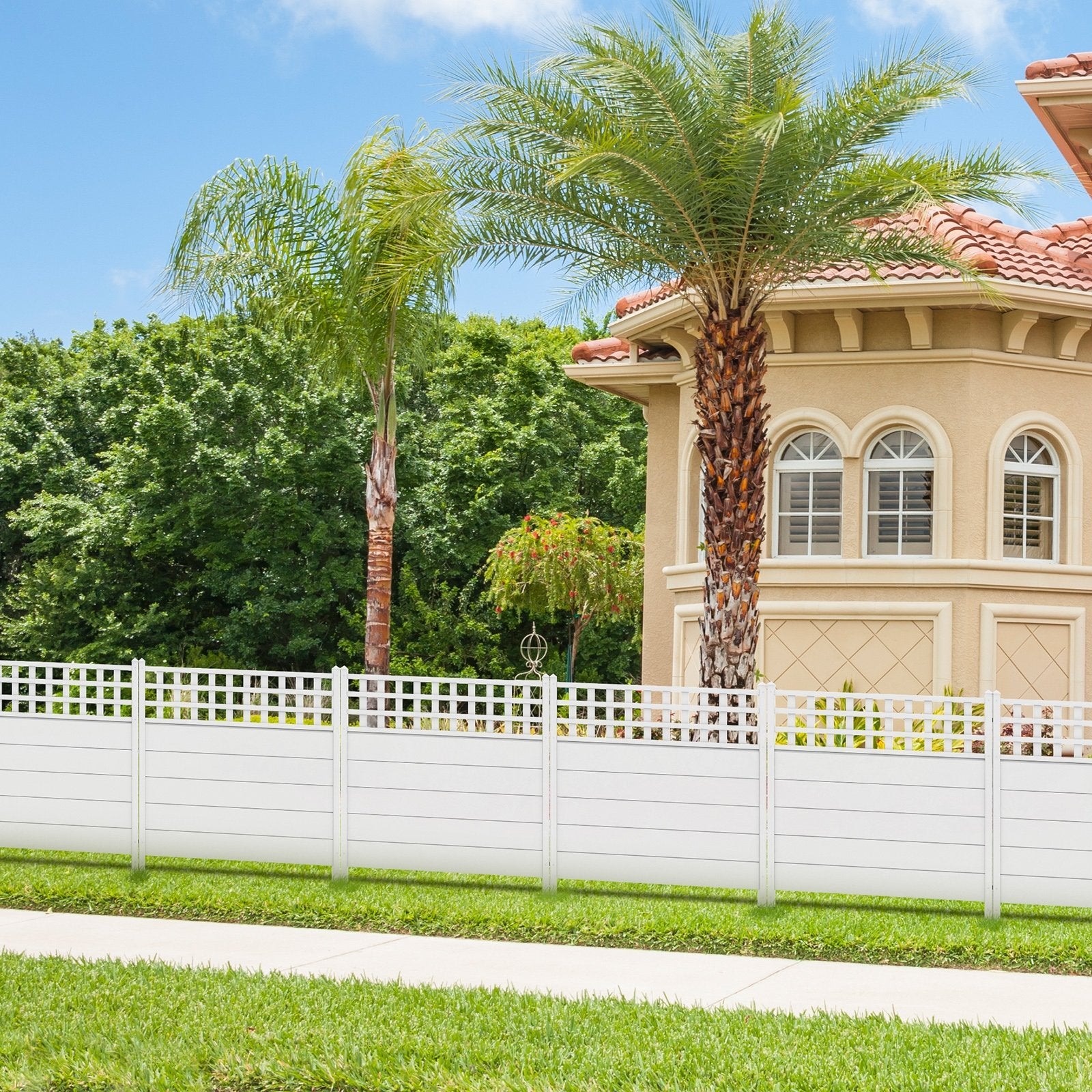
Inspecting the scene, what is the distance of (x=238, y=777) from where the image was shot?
34.4 ft

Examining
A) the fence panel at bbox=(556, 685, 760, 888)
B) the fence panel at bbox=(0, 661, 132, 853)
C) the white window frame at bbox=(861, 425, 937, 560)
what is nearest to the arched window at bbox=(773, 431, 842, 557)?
the white window frame at bbox=(861, 425, 937, 560)

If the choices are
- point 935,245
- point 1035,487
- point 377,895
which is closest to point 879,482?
point 1035,487

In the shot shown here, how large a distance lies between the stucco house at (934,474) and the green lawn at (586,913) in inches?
243

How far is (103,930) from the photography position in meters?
9.05

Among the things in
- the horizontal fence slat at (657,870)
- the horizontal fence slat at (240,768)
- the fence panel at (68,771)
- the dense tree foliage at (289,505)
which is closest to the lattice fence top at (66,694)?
the fence panel at (68,771)

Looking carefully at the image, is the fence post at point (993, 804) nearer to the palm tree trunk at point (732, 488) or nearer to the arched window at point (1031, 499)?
the palm tree trunk at point (732, 488)

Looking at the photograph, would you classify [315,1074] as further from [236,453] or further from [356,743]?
[236,453]

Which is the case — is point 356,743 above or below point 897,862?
above

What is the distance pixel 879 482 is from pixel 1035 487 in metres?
1.88

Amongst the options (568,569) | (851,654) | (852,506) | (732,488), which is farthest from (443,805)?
(568,569)

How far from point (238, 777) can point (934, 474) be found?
30.0ft

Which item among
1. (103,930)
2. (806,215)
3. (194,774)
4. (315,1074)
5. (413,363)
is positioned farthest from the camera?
(413,363)

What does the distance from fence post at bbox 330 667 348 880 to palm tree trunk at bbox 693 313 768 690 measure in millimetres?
3635

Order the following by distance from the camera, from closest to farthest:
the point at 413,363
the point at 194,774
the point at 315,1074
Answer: the point at 315,1074, the point at 194,774, the point at 413,363
